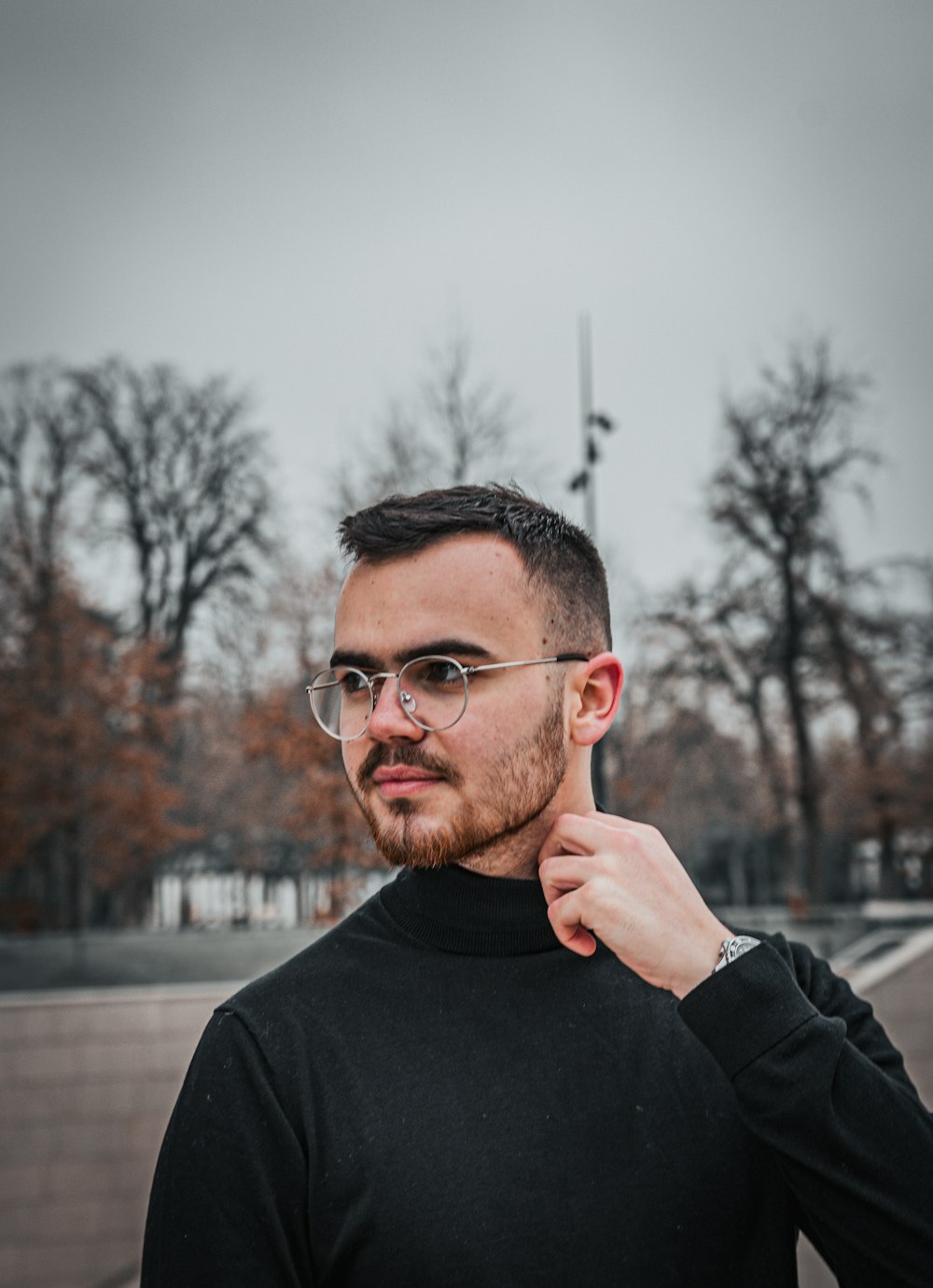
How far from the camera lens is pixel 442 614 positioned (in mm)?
1436

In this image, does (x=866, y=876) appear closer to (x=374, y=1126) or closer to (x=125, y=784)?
(x=125, y=784)

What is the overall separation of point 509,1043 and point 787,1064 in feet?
1.12

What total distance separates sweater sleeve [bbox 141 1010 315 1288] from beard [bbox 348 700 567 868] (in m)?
0.32

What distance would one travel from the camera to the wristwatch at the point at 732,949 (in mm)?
1262

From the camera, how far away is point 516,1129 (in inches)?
51.6

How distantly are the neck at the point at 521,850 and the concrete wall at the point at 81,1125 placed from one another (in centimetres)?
1030

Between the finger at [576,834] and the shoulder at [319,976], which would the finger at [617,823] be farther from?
the shoulder at [319,976]

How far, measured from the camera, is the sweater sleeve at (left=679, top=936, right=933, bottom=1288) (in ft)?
3.93

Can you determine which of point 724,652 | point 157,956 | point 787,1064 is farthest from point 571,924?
point 724,652

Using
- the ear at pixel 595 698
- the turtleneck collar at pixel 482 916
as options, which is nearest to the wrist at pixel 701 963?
the turtleneck collar at pixel 482 916

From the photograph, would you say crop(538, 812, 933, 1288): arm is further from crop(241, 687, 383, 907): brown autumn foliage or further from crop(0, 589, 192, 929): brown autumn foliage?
crop(0, 589, 192, 929): brown autumn foliage

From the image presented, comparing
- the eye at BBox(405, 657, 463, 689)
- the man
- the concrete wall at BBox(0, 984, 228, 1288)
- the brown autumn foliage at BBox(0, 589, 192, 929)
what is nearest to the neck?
the man

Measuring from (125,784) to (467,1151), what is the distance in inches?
587

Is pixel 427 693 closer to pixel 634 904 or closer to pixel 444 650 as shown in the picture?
pixel 444 650
